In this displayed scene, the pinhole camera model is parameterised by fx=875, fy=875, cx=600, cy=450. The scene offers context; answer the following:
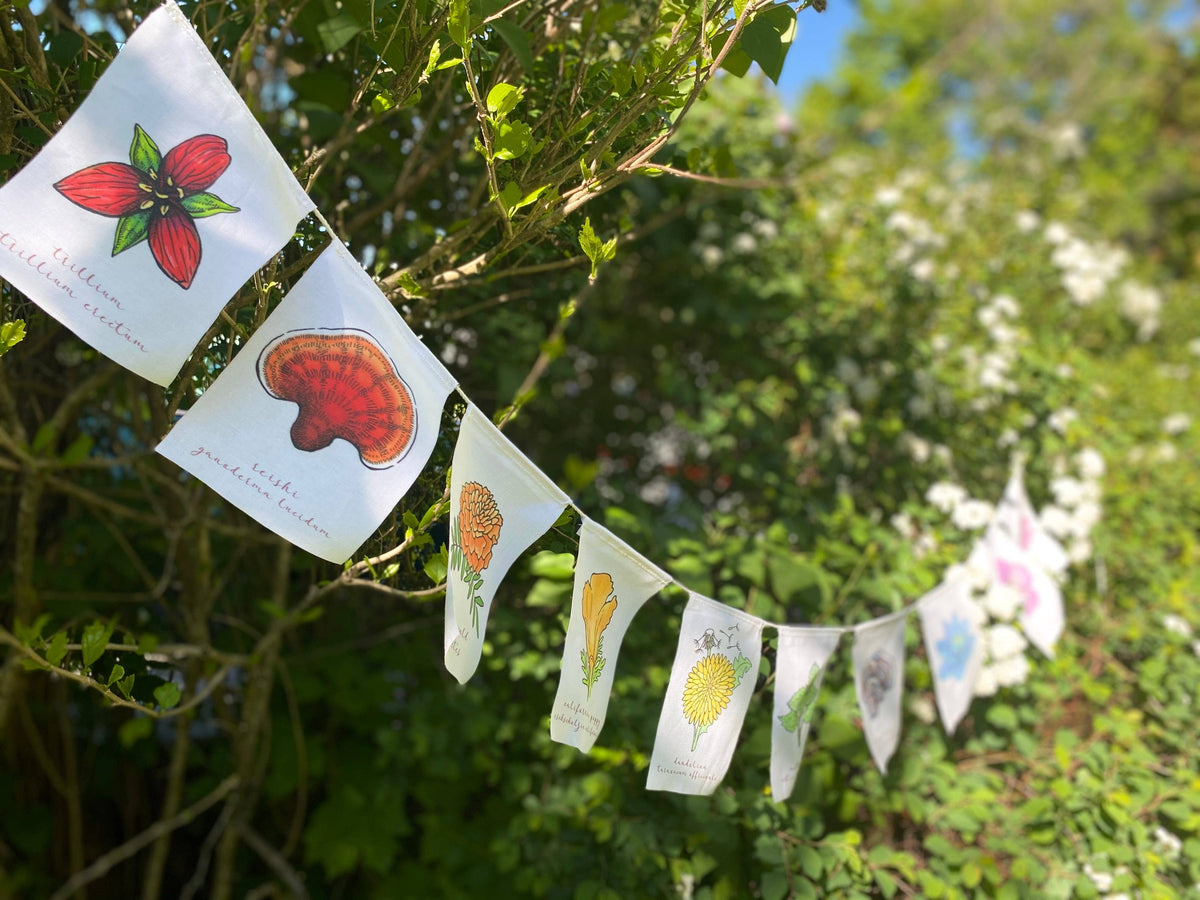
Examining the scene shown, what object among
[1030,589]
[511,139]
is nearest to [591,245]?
[511,139]

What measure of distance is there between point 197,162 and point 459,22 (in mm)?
382

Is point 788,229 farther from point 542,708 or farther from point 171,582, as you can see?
point 171,582

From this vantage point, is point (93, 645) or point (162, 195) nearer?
point (162, 195)

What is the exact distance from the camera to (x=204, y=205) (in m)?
0.98

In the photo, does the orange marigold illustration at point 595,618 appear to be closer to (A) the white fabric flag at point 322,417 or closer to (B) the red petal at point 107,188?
(A) the white fabric flag at point 322,417

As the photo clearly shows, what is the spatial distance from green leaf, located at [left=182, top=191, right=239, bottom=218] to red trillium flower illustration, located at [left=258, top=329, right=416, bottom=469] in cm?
16

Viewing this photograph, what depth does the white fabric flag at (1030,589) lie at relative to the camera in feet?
7.23

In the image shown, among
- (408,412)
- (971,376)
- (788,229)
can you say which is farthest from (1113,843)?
(788,229)

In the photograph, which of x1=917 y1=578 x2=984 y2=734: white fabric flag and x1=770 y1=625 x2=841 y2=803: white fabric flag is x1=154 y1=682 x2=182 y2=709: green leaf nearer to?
x1=770 y1=625 x2=841 y2=803: white fabric flag

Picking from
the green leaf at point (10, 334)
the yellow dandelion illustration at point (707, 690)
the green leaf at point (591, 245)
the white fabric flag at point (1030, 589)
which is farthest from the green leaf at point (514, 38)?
the white fabric flag at point (1030, 589)

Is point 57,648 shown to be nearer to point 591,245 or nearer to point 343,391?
point 343,391

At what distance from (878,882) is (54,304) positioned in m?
1.70

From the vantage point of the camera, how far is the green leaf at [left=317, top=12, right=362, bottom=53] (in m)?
1.41

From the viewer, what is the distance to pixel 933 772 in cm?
209
